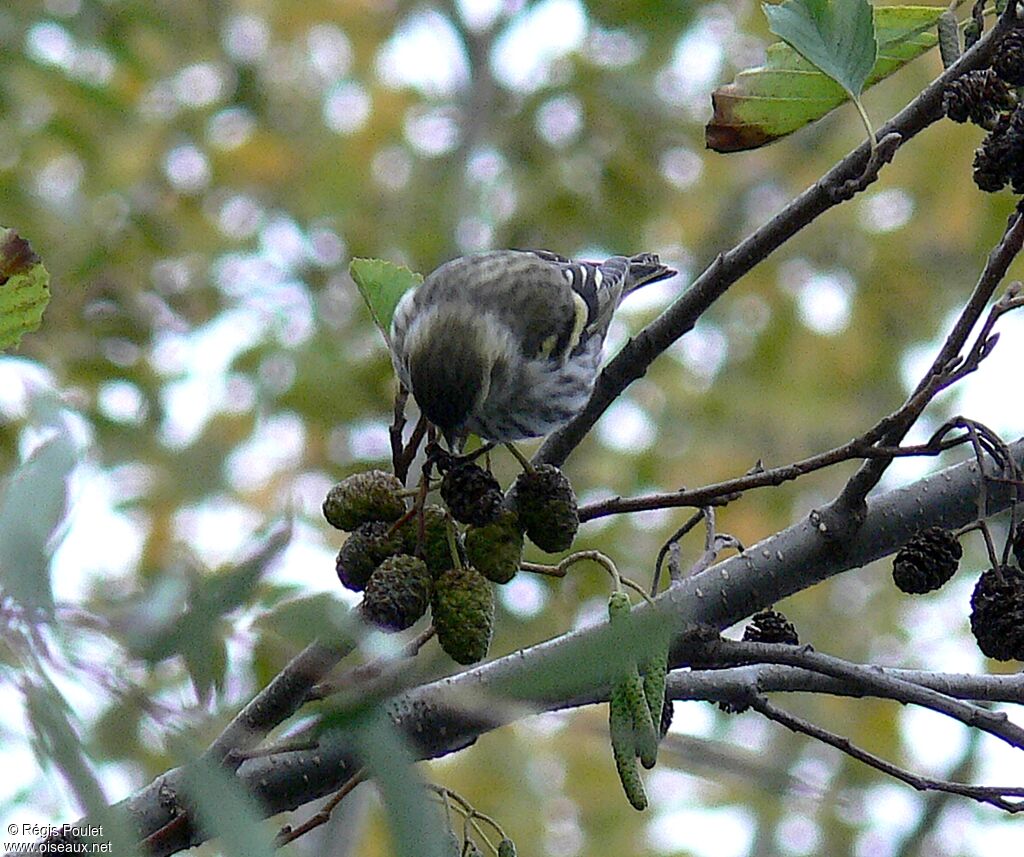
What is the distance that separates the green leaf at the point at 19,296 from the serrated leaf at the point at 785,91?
767mm

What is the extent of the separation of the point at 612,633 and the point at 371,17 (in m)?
5.39

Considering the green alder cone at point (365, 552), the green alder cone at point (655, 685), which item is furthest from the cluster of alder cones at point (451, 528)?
the green alder cone at point (655, 685)

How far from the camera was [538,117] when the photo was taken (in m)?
5.04

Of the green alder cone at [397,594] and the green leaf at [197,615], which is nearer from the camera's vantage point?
the green leaf at [197,615]

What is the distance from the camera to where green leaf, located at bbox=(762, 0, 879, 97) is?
148 centimetres

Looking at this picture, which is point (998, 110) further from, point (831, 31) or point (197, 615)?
point (197, 615)

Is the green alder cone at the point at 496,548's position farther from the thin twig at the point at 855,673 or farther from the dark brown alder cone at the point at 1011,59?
the dark brown alder cone at the point at 1011,59

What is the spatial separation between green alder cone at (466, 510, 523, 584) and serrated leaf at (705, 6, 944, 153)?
0.52m

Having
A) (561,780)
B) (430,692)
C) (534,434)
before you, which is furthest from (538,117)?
(430,692)

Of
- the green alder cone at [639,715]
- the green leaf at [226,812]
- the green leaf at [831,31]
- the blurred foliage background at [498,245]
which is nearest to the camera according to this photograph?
the green leaf at [226,812]

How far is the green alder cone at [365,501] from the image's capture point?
148 cm

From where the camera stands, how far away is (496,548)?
4.84 ft

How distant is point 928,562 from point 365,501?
23.0 inches

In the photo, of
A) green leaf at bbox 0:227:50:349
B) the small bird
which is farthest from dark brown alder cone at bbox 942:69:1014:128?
green leaf at bbox 0:227:50:349
